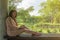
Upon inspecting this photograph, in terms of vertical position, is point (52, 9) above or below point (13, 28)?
above

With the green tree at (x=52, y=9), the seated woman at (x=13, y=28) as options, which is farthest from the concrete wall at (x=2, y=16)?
the green tree at (x=52, y=9)

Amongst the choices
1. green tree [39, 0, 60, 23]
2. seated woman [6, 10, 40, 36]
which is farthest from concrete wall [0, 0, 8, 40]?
green tree [39, 0, 60, 23]

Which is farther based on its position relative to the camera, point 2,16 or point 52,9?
point 52,9

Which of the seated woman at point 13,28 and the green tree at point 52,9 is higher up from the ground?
the green tree at point 52,9

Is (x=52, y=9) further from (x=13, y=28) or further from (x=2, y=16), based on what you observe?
(x=2, y=16)

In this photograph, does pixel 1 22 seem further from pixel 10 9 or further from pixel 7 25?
pixel 10 9

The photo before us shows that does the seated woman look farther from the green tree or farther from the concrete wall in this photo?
the green tree

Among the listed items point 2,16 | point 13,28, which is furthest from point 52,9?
point 2,16

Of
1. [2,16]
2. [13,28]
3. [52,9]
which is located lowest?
[13,28]

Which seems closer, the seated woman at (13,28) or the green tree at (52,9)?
the seated woman at (13,28)

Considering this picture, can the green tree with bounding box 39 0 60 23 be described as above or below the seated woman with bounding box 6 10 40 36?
above

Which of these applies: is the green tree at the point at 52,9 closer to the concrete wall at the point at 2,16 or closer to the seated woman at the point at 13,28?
the seated woman at the point at 13,28

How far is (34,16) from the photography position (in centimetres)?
480

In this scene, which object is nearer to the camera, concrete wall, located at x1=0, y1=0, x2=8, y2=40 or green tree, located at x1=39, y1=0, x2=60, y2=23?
concrete wall, located at x1=0, y1=0, x2=8, y2=40
